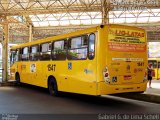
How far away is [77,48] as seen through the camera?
13078mm

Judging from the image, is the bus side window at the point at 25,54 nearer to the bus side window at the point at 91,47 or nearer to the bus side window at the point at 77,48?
the bus side window at the point at 77,48

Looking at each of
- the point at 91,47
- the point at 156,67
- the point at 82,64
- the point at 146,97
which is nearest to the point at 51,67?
the point at 82,64

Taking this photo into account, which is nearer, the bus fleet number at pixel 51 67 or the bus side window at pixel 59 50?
the bus side window at pixel 59 50

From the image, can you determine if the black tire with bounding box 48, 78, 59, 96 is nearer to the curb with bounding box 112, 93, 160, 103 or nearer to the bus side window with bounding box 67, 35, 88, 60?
the bus side window with bounding box 67, 35, 88, 60

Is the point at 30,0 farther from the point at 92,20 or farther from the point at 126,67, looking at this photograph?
the point at 126,67

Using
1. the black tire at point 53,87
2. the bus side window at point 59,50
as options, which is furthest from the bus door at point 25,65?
the bus side window at point 59,50

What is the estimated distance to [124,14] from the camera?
3259cm

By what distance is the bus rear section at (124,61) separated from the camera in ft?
38.2

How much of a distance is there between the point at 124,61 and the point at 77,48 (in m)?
2.13

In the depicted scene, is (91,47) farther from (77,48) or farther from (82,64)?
(77,48)

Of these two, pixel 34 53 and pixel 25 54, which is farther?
pixel 25 54

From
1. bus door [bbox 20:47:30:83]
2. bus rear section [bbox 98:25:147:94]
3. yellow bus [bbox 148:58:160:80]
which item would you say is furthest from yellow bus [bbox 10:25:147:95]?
yellow bus [bbox 148:58:160:80]

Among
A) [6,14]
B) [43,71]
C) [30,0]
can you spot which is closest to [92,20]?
[30,0]

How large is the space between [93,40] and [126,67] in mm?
1621
